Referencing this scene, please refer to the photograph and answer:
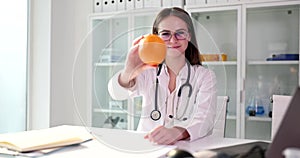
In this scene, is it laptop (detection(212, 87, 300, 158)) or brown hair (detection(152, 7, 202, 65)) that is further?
brown hair (detection(152, 7, 202, 65))

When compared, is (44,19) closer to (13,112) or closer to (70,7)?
(70,7)

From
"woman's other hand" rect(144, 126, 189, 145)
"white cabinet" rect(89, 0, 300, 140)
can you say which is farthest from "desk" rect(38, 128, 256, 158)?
"white cabinet" rect(89, 0, 300, 140)

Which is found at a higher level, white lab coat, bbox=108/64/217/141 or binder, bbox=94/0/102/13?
binder, bbox=94/0/102/13

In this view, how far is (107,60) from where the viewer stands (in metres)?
1.25

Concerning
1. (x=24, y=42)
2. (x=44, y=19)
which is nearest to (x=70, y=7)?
(x=44, y=19)

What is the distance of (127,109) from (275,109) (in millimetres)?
676

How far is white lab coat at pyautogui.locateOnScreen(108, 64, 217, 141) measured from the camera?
124 cm

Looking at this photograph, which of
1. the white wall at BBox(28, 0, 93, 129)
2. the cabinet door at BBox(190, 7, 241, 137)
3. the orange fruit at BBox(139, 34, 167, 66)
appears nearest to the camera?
the orange fruit at BBox(139, 34, 167, 66)

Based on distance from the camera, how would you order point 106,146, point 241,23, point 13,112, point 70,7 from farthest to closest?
point 70,7 < point 13,112 < point 241,23 < point 106,146

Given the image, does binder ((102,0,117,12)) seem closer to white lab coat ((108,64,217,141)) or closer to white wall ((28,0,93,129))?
white wall ((28,0,93,129))

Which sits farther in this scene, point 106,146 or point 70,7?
point 70,7

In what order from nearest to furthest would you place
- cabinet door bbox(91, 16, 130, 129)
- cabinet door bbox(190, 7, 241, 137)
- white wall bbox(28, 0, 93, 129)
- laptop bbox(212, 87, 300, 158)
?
laptop bbox(212, 87, 300, 158) → cabinet door bbox(91, 16, 130, 129) → cabinet door bbox(190, 7, 241, 137) → white wall bbox(28, 0, 93, 129)

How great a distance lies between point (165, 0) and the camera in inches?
116

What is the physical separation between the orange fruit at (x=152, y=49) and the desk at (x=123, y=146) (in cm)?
29
